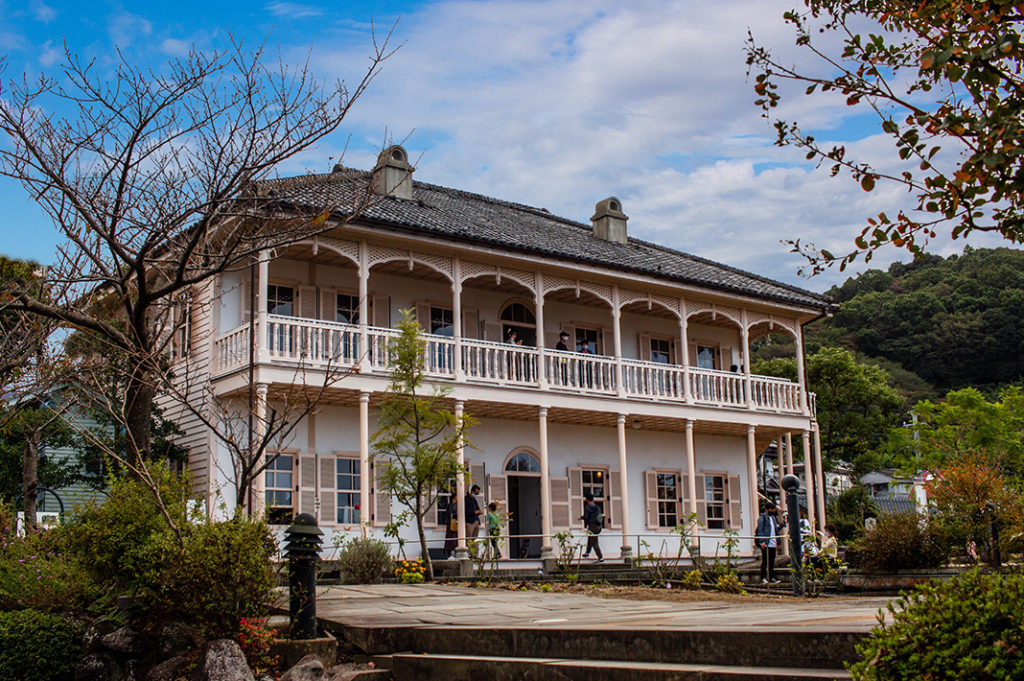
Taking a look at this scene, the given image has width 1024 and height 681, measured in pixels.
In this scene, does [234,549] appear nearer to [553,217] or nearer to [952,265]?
[553,217]

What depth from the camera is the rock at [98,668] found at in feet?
29.3

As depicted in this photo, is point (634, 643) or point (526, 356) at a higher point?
point (526, 356)

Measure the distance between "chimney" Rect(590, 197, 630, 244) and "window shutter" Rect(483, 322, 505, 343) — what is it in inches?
219

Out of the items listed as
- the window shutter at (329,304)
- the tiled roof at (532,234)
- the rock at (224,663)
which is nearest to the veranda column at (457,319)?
the tiled roof at (532,234)

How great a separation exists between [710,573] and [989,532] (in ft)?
13.3

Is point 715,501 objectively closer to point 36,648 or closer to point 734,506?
point 734,506

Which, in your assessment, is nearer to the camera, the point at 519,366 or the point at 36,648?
the point at 36,648

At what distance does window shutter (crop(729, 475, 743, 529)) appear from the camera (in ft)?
85.1

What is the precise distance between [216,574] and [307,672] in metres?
1.19

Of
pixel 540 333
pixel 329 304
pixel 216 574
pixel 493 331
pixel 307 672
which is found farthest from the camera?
pixel 493 331

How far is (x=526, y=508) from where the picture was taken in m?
23.1

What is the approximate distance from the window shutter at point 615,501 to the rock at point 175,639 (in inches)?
622

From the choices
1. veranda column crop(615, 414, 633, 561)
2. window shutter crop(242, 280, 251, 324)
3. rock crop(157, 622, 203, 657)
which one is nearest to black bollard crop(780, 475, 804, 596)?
rock crop(157, 622, 203, 657)

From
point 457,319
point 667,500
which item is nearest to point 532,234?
point 457,319
